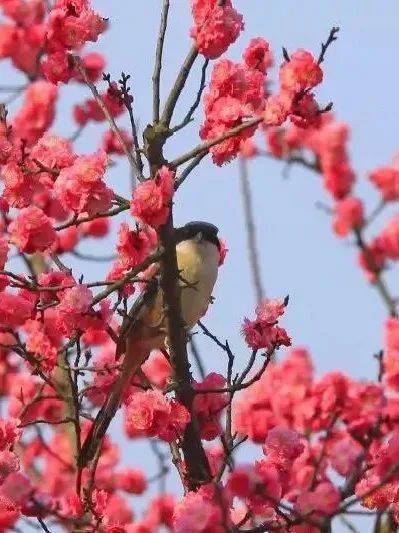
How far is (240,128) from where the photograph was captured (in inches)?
154

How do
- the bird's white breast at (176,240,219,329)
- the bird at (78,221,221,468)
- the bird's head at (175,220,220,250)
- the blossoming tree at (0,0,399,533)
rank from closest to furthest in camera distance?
the blossoming tree at (0,0,399,533) → the bird at (78,221,221,468) → the bird's white breast at (176,240,219,329) → the bird's head at (175,220,220,250)

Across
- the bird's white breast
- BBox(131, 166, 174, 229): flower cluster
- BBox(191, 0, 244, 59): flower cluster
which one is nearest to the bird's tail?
the bird's white breast

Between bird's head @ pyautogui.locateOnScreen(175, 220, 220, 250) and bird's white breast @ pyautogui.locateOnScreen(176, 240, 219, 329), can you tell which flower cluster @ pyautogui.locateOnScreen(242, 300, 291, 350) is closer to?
bird's white breast @ pyautogui.locateOnScreen(176, 240, 219, 329)

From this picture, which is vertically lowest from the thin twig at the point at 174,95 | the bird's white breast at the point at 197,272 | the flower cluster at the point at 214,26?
the thin twig at the point at 174,95

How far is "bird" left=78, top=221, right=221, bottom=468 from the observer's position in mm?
4879

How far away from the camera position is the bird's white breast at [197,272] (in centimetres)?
562

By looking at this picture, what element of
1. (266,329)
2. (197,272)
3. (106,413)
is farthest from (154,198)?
(197,272)

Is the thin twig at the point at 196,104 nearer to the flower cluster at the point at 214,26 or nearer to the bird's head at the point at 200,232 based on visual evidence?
the flower cluster at the point at 214,26

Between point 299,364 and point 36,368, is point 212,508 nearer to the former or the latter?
point 36,368

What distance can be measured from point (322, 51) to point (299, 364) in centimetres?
237

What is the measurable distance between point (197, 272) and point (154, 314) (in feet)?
2.60

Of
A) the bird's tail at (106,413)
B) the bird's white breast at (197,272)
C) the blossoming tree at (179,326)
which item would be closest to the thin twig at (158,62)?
the blossoming tree at (179,326)

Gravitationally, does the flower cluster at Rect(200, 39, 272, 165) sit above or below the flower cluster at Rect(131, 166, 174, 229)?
above

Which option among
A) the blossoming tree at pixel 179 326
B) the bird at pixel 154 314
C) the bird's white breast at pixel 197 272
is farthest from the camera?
the bird's white breast at pixel 197 272
